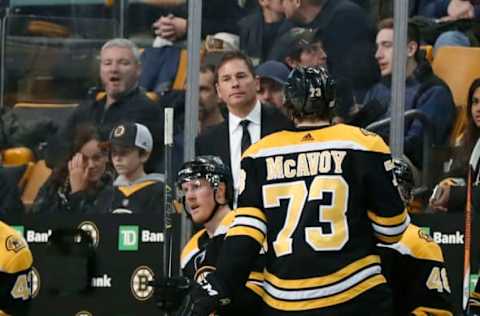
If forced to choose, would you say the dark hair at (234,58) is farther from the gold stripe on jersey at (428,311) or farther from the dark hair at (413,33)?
the gold stripe on jersey at (428,311)

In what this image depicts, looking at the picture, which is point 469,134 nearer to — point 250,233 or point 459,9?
point 459,9

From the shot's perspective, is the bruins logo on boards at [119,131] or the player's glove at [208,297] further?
the bruins logo on boards at [119,131]

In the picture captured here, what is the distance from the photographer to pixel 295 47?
7.53 m

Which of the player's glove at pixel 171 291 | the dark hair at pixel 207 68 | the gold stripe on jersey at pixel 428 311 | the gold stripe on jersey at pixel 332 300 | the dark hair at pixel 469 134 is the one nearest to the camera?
the gold stripe on jersey at pixel 332 300

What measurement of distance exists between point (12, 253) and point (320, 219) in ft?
3.72

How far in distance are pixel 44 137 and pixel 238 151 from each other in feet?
3.81

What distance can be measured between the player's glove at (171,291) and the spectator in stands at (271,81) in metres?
1.87

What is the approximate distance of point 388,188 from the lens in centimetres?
460

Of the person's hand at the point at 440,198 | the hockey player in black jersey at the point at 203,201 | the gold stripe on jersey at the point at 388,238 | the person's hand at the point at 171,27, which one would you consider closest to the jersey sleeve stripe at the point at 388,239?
the gold stripe on jersey at the point at 388,238

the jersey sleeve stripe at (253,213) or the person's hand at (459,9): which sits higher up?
the person's hand at (459,9)

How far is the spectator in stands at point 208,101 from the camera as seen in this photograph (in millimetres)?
7461

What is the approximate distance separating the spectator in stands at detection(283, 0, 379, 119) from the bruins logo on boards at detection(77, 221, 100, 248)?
5.00 ft

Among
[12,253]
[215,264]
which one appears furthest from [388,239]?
[12,253]

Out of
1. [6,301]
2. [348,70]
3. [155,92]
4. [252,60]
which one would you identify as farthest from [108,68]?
[6,301]
